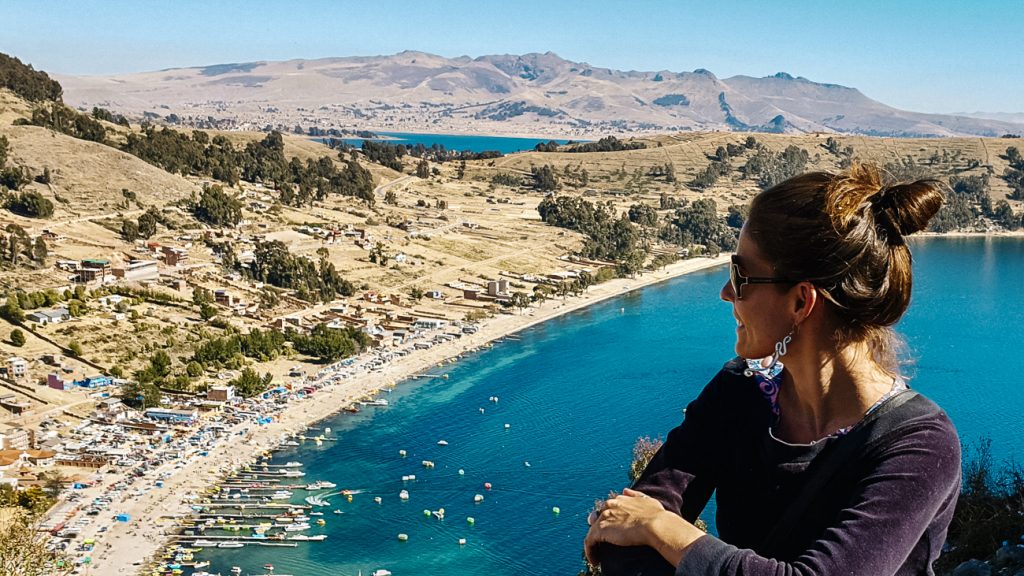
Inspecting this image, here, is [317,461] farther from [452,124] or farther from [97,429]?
[452,124]

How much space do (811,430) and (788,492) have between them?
7 cm

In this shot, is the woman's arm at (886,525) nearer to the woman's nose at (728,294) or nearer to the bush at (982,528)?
the woman's nose at (728,294)

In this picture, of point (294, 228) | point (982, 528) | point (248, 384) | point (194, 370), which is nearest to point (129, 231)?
point (294, 228)

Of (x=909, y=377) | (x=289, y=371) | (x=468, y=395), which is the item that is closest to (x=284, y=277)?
(x=289, y=371)

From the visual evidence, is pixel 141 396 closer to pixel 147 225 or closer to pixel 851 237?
pixel 147 225

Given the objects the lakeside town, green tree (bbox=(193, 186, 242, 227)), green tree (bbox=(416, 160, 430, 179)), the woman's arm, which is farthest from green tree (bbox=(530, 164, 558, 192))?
the woman's arm

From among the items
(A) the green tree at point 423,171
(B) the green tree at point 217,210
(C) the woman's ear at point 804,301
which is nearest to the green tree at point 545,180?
(A) the green tree at point 423,171

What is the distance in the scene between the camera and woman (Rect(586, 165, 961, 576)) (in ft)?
2.61

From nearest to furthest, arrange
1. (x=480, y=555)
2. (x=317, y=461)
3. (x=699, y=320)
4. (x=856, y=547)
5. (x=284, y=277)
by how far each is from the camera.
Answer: (x=856, y=547), (x=480, y=555), (x=317, y=461), (x=284, y=277), (x=699, y=320)

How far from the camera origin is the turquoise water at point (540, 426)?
12.8 m

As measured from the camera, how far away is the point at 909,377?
102 centimetres

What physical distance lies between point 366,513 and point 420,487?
4.13 feet

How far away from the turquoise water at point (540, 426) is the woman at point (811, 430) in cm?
634

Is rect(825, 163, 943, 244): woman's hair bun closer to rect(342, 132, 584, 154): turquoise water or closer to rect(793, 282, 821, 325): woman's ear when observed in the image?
rect(793, 282, 821, 325): woman's ear
